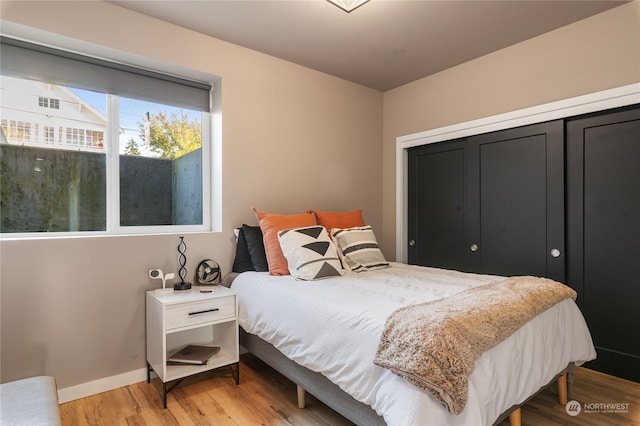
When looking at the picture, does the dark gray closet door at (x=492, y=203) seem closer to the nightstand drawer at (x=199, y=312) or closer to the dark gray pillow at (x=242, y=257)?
the dark gray pillow at (x=242, y=257)

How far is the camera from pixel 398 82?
3.73 meters

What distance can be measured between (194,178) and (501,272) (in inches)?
108

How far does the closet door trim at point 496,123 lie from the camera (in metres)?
2.41

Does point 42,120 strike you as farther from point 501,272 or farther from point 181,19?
point 501,272

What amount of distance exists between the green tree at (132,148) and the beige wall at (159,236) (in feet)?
2.06

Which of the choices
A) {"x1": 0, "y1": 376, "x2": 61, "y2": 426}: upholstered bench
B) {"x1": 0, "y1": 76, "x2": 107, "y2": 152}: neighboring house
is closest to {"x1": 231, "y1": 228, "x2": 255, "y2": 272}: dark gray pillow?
{"x1": 0, "y1": 76, "x2": 107, "y2": 152}: neighboring house

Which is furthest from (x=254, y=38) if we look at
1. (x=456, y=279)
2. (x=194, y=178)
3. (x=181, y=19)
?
(x=456, y=279)

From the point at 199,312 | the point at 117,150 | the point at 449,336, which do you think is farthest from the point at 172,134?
the point at 449,336

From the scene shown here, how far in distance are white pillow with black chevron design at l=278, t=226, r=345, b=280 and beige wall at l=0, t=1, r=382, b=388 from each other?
60 cm

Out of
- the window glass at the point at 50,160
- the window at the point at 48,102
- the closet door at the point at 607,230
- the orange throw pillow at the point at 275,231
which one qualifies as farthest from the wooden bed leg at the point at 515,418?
the window at the point at 48,102

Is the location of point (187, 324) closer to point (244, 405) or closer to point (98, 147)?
point (244, 405)

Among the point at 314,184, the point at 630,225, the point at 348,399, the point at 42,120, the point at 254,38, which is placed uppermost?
the point at 254,38

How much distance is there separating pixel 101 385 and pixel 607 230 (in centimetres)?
359

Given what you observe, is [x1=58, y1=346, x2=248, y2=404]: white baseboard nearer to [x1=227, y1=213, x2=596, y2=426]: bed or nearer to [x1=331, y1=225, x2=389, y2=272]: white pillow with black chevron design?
[x1=227, y1=213, x2=596, y2=426]: bed
